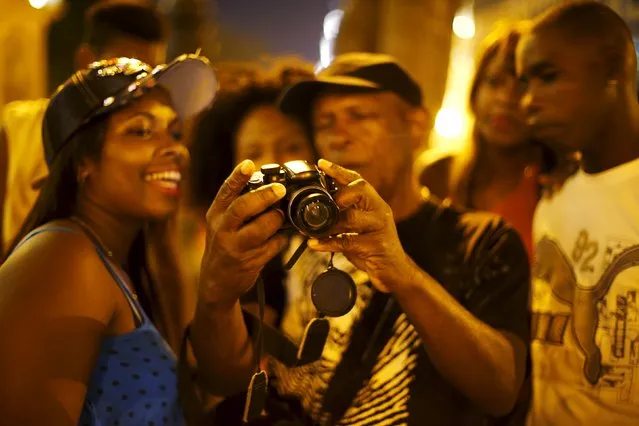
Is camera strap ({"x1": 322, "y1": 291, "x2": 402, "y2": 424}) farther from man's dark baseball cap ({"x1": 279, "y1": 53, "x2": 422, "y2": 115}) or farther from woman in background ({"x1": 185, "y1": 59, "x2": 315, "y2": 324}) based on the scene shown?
woman in background ({"x1": 185, "y1": 59, "x2": 315, "y2": 324})

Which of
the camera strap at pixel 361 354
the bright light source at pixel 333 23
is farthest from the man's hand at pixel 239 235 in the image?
the bright light source at pixel 333 23

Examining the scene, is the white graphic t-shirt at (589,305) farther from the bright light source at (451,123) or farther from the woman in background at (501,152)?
the bright light source at (451,123)

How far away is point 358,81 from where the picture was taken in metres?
2.20

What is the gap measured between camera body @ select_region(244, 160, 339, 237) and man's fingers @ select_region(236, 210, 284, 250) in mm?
26

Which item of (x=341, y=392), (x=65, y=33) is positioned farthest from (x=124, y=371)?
(x=65, y=33)

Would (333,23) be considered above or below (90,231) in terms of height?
above

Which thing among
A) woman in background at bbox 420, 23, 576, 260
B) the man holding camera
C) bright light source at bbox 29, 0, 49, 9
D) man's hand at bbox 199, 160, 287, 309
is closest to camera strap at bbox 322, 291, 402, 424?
the man holding camera

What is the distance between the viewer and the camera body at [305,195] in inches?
59.3

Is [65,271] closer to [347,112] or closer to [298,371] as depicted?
[298,371]

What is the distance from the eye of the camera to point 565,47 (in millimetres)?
2064

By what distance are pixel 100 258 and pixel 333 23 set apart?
3.45m

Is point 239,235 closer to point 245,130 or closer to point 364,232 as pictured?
point 364,232

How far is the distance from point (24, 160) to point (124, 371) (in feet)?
4.99

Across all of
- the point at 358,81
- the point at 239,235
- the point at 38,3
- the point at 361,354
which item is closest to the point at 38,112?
the point at 358,81
